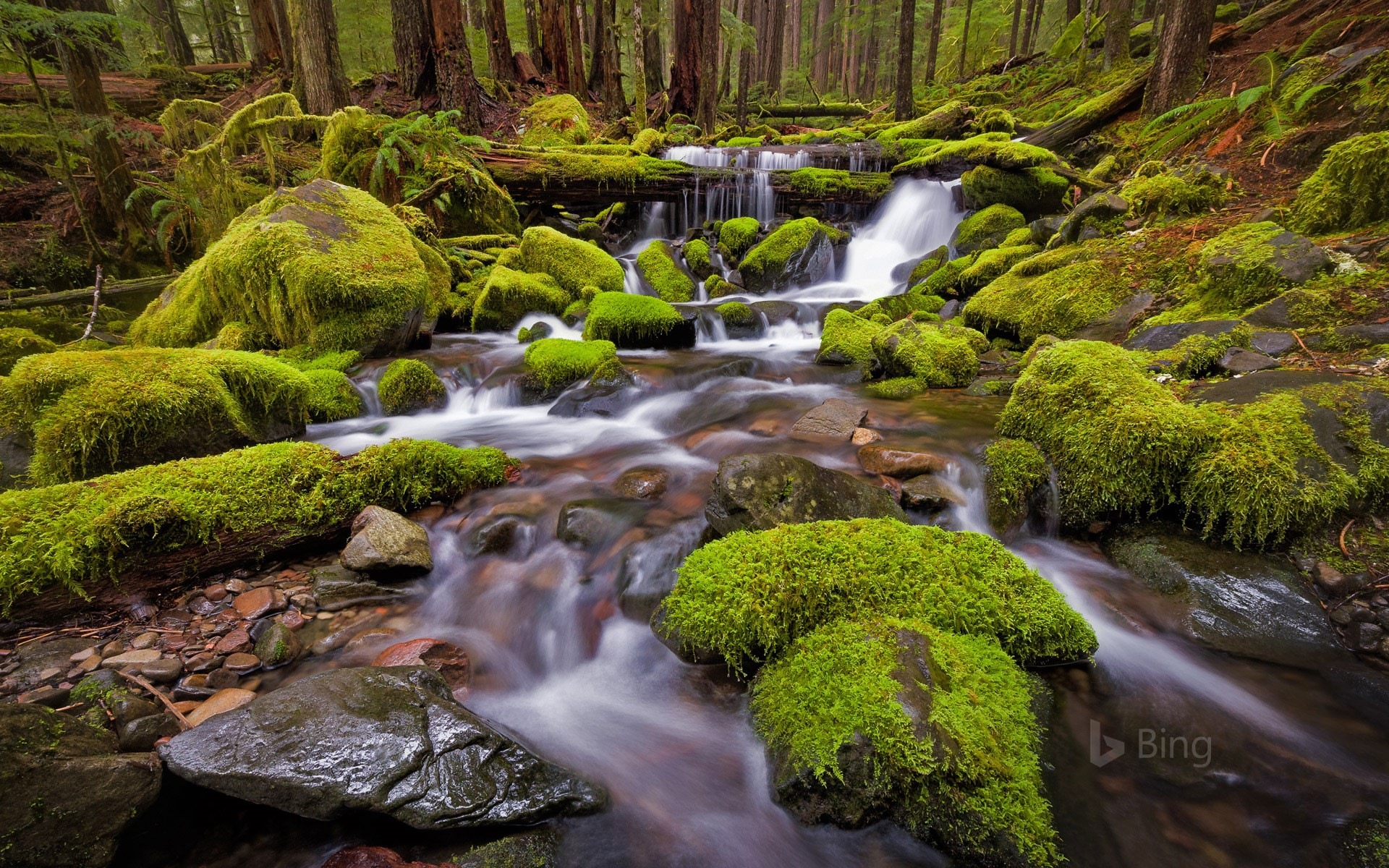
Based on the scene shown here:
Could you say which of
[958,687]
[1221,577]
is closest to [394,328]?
[958,687]

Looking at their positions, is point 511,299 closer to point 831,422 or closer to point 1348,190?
point 831,422

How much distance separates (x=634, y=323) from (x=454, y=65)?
10.3 metres

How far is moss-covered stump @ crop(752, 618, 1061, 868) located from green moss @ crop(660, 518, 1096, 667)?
0.48 feet

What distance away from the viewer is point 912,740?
2.05 meters

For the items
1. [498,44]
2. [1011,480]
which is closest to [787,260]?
[1011,480]

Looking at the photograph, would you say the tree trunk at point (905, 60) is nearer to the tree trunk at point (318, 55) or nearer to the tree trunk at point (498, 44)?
the tree trunk at point (498, 44)

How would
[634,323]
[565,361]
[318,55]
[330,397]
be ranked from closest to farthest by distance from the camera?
1. [330,397]
2. [565,361]
3. [634,323]
4. [318,55]

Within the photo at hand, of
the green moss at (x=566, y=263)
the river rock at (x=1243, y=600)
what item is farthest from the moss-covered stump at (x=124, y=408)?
the river rock at (x=1243, y=600)

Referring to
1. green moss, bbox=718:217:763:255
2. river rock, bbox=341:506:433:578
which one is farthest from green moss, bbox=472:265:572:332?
river rock, bbox=341:506:433:578

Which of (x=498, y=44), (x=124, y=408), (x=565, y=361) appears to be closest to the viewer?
(x=124, y=408)

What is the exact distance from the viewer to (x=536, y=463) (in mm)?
5074

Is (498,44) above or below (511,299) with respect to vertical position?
above

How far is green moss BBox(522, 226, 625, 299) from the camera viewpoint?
30.0 ft

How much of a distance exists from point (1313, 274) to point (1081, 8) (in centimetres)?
2320
